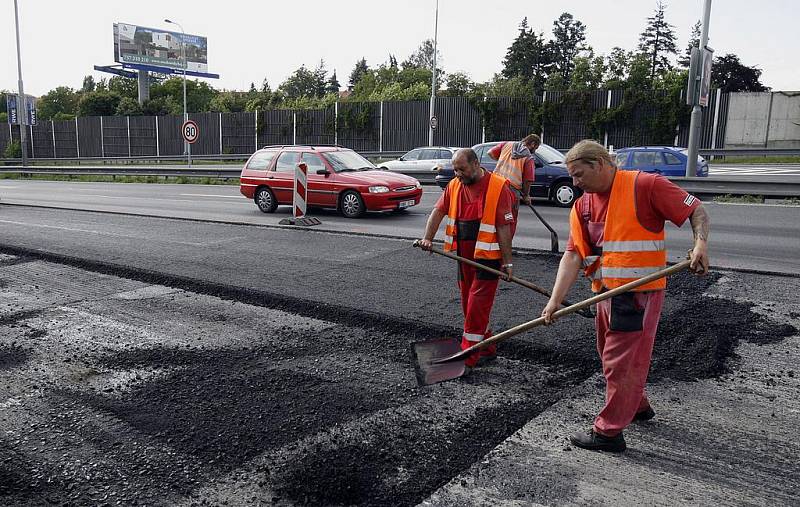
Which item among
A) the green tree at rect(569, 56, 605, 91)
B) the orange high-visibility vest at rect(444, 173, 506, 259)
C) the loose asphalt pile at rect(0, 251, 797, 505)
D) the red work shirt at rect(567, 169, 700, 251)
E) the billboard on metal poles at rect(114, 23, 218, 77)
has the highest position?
the billboard on metal poles at rect(114, 23, 218, 77)

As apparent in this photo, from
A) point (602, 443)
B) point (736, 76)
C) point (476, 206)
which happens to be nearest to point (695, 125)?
point (476, 206)

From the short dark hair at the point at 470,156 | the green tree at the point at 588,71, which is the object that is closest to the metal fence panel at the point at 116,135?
the green tree at the point at 588,71

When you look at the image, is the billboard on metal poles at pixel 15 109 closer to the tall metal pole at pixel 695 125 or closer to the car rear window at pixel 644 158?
the car rear window at pixel 644 158

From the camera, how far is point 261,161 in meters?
15.6

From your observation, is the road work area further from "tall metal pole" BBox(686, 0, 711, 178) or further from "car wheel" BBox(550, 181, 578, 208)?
"tall metal pole" BBox(686, 0, 711, 178)

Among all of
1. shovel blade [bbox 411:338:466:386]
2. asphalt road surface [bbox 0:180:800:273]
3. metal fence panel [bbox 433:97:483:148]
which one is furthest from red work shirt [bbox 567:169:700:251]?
metal fence panel [bbox 433:97:483:148]

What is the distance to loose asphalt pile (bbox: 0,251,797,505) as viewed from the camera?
339 cm

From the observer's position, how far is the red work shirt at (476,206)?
16.2 ft

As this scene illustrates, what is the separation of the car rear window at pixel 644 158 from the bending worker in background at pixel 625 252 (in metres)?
13.9

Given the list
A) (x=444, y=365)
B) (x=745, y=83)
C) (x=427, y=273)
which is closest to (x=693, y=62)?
(x=427, y=273)

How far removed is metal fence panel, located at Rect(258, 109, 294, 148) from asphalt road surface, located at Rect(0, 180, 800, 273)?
20472mm

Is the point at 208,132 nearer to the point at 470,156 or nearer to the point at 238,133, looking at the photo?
the point at 238,133

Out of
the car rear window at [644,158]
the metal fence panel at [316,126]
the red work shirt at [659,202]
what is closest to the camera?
the red work shirt at [659,202]

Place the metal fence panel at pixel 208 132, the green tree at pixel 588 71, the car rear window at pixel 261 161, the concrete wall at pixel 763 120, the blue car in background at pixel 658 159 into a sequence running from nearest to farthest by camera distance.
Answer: the car rear window at pixel 261 161 → the blue car in background at pixel 658 159 → the concrete wall at pixel 763 120 → the metal fence panel at pixel 208 132 → the green tree at pixel 588 71
